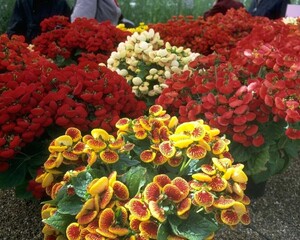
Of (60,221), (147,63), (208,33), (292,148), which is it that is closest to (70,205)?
(60,221)

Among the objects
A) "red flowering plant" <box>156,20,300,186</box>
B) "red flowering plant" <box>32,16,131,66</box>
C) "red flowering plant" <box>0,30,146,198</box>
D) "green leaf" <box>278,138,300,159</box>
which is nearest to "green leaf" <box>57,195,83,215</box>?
"red flowering plant" <box>0,30,146,198</box>

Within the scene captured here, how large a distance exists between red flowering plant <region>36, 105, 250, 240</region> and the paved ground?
0.91m

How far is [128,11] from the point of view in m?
9.09

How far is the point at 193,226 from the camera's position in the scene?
65.2 inches

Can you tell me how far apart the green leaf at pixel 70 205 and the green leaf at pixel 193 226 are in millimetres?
355

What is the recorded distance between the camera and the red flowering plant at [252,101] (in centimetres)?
252

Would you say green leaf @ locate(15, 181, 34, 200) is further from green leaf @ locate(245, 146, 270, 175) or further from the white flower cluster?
green leaf @ locate(245, 146, 270, 175)

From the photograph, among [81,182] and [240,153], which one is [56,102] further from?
[240,153]

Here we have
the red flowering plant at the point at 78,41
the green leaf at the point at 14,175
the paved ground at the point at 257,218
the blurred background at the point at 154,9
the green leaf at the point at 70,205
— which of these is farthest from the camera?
the blurred background at the point at 154,9

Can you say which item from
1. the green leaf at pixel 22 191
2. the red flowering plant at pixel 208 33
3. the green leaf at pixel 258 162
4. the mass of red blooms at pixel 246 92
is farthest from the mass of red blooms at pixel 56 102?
the red flowering plant at pixel 208 33

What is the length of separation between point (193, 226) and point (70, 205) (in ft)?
1.54

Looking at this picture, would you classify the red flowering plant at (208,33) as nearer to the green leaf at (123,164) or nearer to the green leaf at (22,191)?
the green leaf at (22,191)

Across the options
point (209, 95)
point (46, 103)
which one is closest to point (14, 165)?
point (46, 103)

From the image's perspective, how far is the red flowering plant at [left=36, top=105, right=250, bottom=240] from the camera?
64.0 inches
